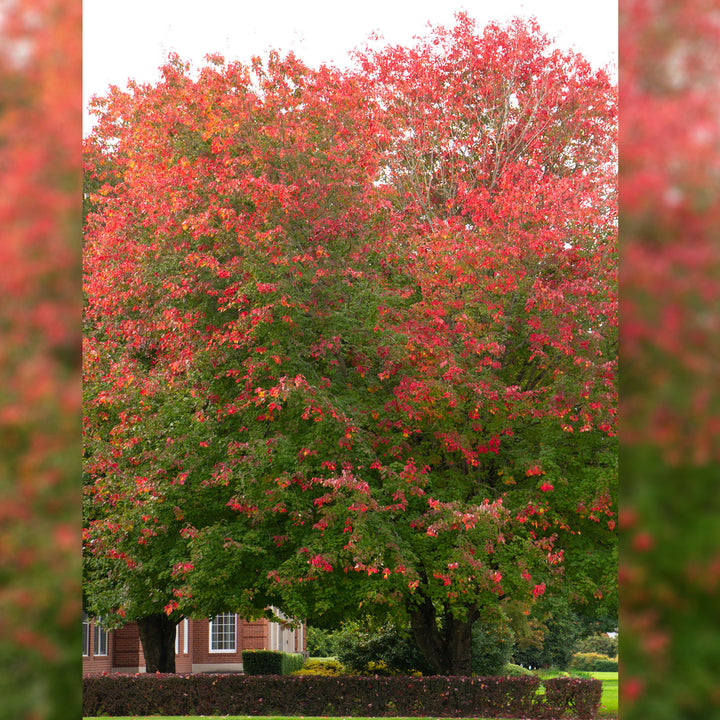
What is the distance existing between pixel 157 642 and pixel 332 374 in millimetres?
10744

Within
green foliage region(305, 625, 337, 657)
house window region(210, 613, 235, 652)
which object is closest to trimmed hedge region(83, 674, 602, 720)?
house window region(210, 613, 235, 652)

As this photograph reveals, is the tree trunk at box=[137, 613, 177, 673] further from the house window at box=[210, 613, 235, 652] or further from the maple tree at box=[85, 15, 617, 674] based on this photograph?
the house window at box=[210, 613, 235, 652]

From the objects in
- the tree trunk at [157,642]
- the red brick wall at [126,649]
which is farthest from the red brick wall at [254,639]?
the tree trunk at [157,642]

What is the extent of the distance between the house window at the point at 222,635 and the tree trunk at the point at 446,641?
1982 cm

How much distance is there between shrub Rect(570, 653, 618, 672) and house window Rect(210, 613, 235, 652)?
18180mm

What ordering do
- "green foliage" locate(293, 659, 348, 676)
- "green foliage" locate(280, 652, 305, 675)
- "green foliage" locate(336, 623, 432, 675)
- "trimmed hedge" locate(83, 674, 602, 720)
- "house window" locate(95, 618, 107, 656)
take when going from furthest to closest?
"green foliage" locate(280, 652, 305, 675)
"house window" locate(95, 618, 107, 656)
"green foliage" locate(293, 659, 348, 676)
"green foliage" locate(336, 623, 432, 675)
"trimmed hedge" locate(83, 674, 602, 720)

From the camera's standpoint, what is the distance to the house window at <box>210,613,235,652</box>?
3503 cm

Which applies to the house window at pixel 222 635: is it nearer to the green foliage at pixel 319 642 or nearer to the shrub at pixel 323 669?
the shrub at pixel 323 669

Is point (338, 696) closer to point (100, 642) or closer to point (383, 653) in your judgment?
point (383, 653)
